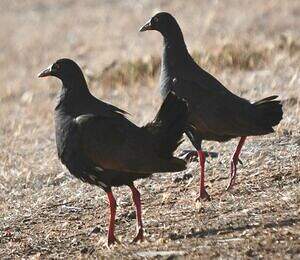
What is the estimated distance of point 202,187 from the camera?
9.10 m

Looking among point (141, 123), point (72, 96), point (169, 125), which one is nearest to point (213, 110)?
point (169, 125)

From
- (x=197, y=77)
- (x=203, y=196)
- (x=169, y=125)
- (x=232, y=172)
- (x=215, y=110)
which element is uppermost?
(x=197, y=77)

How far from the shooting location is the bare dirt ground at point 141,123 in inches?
310

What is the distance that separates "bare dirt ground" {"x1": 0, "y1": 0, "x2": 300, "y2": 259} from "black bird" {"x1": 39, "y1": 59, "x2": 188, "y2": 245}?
0.52 meters

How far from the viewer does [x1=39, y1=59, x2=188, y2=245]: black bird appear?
8008 mm

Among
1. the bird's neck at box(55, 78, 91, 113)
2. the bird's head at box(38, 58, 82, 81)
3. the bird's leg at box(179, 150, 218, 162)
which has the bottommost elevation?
the bird's leg at box(179, 150, 218, 162)

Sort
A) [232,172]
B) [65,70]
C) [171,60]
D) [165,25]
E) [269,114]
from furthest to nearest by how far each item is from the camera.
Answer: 1. [165,25]
2. [171,60]
3. [232,172]
4. [269,114]
5. [65,70]

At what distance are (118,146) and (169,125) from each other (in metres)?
0.45

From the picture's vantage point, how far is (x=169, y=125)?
8.02 m

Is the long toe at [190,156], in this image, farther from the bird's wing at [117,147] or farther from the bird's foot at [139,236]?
the bird's foot at [139,236]

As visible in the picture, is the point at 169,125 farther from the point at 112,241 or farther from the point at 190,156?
the point at 190,156

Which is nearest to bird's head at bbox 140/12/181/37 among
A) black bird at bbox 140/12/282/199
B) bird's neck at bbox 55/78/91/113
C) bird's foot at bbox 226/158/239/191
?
black bird at bbox 140/12/282/199

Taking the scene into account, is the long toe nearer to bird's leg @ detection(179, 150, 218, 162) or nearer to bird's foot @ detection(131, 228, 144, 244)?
bird's leg @ detection(179, 150, 218, 162)

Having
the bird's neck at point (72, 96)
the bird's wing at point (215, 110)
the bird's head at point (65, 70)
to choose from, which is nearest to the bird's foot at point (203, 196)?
the bird's wing at point (215, 110)
